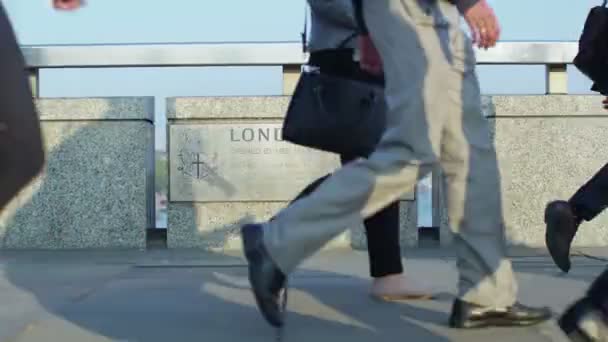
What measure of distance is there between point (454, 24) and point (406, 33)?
0.22 meters

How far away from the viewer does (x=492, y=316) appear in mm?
3113

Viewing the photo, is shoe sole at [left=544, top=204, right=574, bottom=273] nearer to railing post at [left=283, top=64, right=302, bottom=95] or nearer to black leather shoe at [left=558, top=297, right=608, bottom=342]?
black leather shoe at [left=558, top=297, right=608, bottom=342]

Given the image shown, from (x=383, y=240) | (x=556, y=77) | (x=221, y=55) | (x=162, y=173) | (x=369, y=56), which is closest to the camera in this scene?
(x=369, y=56)

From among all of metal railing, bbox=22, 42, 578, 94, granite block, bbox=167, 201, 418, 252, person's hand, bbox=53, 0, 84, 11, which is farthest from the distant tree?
person's hand, bbox=53, 0, 84, 11

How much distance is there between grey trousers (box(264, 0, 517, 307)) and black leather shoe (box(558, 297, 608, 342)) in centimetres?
70

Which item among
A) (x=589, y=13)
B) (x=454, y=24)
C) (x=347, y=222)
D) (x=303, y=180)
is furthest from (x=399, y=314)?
(x=303, y=180)

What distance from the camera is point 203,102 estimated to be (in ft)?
23.7

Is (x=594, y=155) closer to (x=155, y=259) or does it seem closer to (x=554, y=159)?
(x=554, y=159)

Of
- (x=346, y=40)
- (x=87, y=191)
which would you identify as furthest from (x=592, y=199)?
(x=87, y=191)

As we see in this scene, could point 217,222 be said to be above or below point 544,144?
below

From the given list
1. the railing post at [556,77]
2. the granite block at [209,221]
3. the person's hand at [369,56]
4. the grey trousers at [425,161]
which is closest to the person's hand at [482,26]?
the grey trousers at [425,161]

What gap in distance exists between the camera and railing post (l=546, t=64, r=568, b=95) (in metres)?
7.96

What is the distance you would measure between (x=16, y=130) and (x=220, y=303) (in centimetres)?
187

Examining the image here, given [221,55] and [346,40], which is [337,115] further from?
[221,55]
